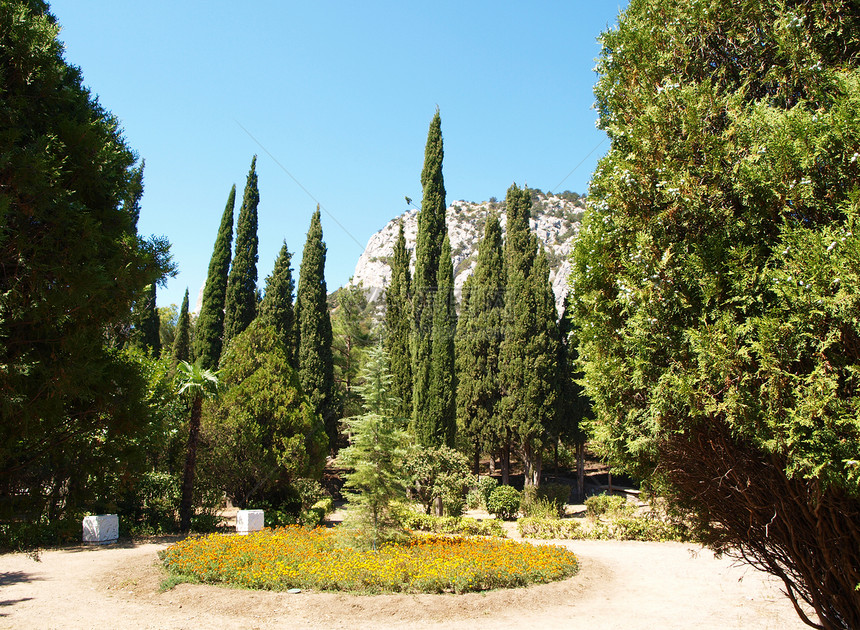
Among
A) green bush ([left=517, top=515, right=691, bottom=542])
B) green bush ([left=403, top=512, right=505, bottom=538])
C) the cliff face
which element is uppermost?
the cliff face

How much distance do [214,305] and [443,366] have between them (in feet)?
40.4

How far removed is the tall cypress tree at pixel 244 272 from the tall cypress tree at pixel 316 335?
2.51m

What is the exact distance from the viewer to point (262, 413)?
15.6m

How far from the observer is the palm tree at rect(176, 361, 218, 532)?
14000 millimetres

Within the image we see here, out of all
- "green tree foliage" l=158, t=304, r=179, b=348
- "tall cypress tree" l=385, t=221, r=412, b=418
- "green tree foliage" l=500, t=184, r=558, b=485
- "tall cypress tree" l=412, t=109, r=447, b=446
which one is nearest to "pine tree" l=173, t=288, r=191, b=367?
"green tree foliage" l=158, t=304, r=179, b=348

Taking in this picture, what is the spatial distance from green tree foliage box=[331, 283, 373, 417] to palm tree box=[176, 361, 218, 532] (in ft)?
47.3

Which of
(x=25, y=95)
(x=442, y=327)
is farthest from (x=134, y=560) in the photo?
(x=442, y=327)

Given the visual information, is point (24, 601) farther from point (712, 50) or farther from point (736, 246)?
point (712, 50)

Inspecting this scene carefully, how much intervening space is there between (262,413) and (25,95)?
12.5 metres

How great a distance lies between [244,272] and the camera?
2575 centimetres

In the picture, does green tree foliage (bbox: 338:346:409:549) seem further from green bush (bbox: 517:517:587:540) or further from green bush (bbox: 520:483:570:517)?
green bush (bbox: 520:483:570:517)

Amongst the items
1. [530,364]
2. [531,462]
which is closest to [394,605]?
[531,462]

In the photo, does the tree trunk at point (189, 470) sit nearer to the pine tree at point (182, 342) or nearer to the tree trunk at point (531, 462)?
the tree trunk at point (531, 462)

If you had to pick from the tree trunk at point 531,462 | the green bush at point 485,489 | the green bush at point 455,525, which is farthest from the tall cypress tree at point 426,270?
the tree trunk at point 531,462
